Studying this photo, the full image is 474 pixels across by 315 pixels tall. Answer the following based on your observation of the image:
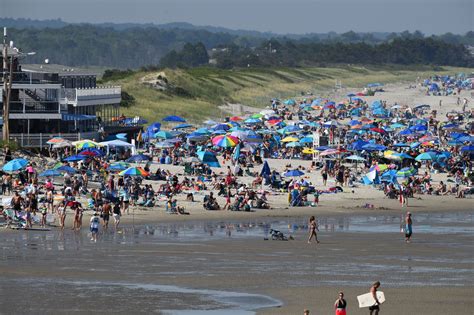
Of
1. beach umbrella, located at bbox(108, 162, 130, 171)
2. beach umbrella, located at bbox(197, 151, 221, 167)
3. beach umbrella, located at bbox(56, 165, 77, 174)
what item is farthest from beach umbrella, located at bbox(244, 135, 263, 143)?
beach umbrella, located at bbox(56, 165, 77, 174)

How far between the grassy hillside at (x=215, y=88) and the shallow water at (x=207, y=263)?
43.8 meters

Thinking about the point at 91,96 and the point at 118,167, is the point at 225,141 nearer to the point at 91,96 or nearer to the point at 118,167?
the point at 118,167

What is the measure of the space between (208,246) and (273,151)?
25.4 metres

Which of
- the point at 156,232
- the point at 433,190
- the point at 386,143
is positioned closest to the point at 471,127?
the point at 386,143

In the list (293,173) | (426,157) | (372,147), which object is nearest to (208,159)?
(293,173)

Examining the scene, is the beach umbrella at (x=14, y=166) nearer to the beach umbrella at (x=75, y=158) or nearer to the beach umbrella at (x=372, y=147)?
the beach umbrella at (x=75, y=158)

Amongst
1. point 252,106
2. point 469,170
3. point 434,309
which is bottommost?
point 434,309

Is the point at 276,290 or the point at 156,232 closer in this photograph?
the point at 276,290

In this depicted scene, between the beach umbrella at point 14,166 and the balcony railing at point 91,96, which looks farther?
the balcony railing at point 91,96

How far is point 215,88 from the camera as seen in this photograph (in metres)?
117

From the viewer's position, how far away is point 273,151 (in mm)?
58250

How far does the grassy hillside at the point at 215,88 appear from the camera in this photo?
291 ft

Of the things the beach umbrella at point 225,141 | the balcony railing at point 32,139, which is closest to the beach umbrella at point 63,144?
the balcony railing at point 32,139

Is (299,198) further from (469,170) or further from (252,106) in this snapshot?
(252,106)
